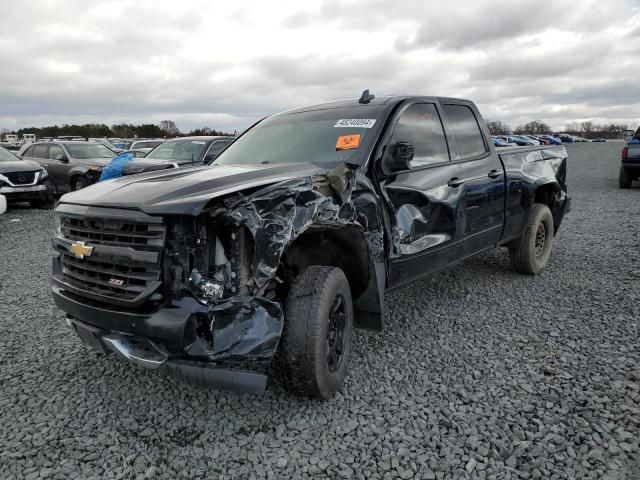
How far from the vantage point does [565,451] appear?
249 centimetres

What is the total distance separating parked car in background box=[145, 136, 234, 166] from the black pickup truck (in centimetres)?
694

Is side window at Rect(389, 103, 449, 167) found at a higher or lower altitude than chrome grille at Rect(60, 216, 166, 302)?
higher

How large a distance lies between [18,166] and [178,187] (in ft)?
36.3

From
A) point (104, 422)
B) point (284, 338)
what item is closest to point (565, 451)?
point (284, 338)

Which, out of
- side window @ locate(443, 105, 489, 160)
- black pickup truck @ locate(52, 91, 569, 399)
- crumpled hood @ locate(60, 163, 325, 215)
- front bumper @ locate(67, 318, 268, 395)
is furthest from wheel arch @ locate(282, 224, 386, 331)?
side window @ locate(443, 105, 489, 160)

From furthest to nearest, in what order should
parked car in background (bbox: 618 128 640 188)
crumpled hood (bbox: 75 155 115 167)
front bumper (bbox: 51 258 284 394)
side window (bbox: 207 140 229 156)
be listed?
parked car in background (bbox: 618 128 640 188), crumpled hood (bbox: 75 155 115 167), side window (bbox: 207 140 229 156), front bumper (bbox: 51 258 284 394)

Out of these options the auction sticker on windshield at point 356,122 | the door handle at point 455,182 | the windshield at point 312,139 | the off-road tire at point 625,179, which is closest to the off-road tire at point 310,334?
the windshield at point 312,139

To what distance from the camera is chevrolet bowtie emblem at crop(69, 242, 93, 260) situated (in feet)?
8.90

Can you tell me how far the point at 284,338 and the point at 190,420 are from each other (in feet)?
2.53

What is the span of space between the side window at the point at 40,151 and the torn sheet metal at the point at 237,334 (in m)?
14.1

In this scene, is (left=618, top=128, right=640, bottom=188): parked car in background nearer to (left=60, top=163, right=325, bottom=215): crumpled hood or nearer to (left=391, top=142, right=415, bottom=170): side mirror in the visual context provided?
(left=391, top=142, right=415, bottom=170): side mirror

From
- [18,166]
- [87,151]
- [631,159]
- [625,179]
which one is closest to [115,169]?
[18,166]

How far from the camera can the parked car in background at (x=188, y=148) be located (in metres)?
10.9

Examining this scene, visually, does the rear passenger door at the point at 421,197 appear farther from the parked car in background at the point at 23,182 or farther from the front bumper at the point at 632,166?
the front bumper at the point at 632,166
